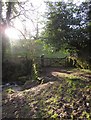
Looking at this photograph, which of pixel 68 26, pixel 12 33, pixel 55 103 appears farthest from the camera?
pixel 12 33

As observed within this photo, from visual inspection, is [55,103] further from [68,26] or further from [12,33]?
[12,33]

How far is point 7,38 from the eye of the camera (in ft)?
56.3

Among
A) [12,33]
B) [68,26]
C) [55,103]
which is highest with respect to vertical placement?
[12,33]

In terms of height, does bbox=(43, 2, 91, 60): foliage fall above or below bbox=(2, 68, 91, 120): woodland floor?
above

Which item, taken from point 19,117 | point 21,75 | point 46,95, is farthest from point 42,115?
point 21,75

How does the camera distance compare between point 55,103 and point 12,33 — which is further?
point 12,33

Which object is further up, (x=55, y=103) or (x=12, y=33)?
(x=12, y=33)

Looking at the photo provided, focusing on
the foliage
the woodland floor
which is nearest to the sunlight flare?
the foliage

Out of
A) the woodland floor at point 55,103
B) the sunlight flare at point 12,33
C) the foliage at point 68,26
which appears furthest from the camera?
the sunlight flare at point 12,33

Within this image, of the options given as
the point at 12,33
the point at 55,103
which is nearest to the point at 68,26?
the point at 55,103

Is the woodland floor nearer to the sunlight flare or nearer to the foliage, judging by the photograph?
the foliage

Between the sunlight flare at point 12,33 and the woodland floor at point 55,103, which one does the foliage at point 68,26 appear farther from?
the sunlight flare at point 12,33

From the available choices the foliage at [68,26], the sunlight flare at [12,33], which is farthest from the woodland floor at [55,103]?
the sunlight flare at [12,33]

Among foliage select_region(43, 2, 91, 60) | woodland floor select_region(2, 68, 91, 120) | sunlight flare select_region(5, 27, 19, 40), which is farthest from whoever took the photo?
sunlight flare select_region(5, 27, 19, 40)
